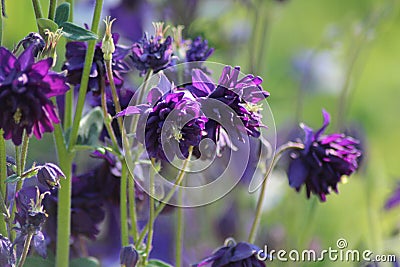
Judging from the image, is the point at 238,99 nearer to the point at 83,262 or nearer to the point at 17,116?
the point at 17,116

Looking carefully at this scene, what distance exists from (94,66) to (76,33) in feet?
0.22

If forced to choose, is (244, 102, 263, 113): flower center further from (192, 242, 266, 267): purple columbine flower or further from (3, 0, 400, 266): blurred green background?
(3, 0, 400, 266): blurred green background

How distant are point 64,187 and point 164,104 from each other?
0.16m

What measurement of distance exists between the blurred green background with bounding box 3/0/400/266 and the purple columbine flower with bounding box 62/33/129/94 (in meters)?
0.07

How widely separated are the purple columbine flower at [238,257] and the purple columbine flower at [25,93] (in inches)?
8.6

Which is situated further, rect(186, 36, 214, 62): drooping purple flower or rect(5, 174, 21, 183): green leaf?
rect(186, 36, 214, 62): drooping purple flower

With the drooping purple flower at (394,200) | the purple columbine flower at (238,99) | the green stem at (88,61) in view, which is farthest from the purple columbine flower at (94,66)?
the drooping purple flower at (394,200)

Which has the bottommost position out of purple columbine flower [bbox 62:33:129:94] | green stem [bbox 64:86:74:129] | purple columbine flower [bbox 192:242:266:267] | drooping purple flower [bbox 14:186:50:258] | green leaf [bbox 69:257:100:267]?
green leaf [bbox 69:257:100:267]

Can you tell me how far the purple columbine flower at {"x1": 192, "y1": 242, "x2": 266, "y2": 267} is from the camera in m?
0.71

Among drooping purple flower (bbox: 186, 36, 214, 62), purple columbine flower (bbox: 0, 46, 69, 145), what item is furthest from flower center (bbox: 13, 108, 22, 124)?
drooping purple flower (bbox: 186, 36, 214, 62)

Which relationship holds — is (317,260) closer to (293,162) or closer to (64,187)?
(293,162)

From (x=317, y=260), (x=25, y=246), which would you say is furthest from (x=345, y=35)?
(x=25, y=246)

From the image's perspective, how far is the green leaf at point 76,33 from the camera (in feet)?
2.11

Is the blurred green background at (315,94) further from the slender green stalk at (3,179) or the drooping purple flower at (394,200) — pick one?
the slender green stalk at (3,179)
